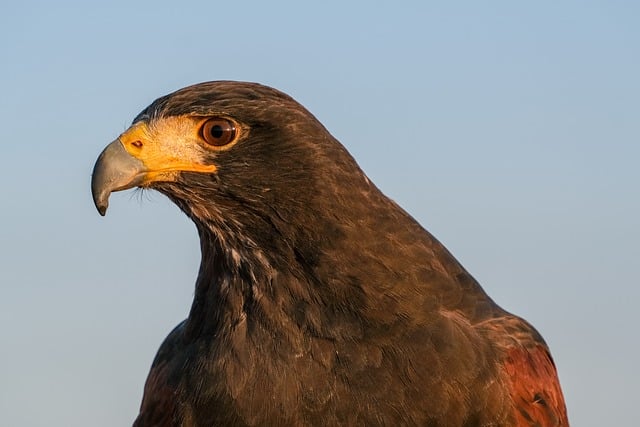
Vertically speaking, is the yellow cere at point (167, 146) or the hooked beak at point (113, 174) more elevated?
the yellow cere at point (167, 146)

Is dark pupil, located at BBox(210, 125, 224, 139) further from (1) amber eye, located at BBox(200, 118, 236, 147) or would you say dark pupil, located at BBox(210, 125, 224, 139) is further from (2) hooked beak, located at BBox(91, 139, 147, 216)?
(2) hooked beak, located at BBox(91, 139, 147, 216)

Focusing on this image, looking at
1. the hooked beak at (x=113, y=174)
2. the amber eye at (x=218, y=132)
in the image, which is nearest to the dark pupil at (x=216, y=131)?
the amber eye at (x=218, y=132)

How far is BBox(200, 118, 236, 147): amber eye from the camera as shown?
4.88 m

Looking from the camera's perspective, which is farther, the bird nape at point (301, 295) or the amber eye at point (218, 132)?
the amber eye at point (218, 132)

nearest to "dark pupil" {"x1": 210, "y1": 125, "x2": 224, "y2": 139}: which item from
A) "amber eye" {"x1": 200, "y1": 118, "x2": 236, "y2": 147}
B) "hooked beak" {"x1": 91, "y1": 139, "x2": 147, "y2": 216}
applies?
"amber eye" {"x1": 200, "y1": 118, "x2": 236, "y2": 147}

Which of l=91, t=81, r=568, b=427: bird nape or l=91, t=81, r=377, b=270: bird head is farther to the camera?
l=91, t=81, r=377, b=270: bird head

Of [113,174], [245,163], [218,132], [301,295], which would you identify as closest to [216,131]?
[218,132]

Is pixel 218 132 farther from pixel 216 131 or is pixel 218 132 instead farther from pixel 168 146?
pixel 168 146

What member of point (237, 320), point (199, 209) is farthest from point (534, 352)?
point (199, 209)

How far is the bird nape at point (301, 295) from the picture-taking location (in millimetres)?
4594

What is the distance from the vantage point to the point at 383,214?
5035mm

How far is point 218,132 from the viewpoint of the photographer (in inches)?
193

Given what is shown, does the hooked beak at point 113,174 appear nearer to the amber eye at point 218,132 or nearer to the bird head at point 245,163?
the bird head at point 245,163

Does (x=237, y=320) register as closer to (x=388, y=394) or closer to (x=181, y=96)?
(x=388, y=394)
